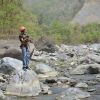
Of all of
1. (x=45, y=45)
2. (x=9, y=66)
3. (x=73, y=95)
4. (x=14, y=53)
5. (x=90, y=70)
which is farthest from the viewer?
(x=45, y=45)

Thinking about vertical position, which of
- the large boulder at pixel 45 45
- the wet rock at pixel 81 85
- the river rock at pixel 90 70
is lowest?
the large boulder at pixel 45 45

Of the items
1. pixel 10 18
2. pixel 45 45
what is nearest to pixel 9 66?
pixel 10 18

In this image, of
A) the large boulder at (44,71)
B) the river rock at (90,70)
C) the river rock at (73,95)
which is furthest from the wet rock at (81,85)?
the river rock at (90,70)

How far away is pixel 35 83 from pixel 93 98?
9.54ft

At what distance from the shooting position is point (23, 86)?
→ 18.0m

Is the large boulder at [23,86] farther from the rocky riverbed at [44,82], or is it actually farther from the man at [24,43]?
the man at [24,43]

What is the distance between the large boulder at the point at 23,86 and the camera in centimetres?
1794

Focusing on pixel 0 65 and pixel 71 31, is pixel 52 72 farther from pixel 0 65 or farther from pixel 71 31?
pixel 71 31

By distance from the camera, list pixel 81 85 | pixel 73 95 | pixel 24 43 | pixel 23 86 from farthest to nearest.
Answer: pixel 81 85 → pixel 24 43 → pixel 23 86 → pixel 73 95

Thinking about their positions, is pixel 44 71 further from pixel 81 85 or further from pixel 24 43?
pixel 24 43

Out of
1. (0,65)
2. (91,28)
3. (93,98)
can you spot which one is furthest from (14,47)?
(91,28)

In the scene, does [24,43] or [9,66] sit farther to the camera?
[9,66]

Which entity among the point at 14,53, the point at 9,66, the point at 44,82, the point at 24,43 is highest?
the point at 24,43

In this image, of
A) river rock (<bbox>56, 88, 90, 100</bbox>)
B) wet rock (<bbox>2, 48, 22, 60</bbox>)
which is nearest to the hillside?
wet rock (<bbox>2, 48, 22, 60</bbox>)
